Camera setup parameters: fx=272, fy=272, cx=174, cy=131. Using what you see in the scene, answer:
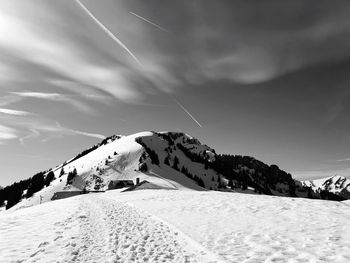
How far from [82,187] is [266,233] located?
5929 inches

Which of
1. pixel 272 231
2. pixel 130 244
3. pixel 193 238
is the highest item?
pixel 272 231

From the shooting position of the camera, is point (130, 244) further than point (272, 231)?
No

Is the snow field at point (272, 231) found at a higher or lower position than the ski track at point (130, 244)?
higher

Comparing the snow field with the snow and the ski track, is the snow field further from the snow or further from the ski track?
the ski track

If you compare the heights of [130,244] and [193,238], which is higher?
[193,238]

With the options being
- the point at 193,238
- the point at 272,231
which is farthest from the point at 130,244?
the point at 272,231

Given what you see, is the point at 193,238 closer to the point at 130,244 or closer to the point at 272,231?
the point at 130,244

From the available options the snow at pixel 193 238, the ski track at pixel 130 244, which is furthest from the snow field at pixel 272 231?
the ski track at pixel 130 244

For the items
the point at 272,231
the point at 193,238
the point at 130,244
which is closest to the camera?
the point at 130,244

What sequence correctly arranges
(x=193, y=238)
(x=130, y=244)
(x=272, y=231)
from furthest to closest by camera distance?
(x=272, y=231) < (x=193, y=238) < (x=130, y=244)

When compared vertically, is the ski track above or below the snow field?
below

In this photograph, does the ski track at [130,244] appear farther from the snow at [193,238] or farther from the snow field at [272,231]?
the snow field at [272,231]

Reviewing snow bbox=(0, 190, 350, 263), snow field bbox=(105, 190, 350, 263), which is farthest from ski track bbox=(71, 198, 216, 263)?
snow field bbox=(105, 190, 350, 263)

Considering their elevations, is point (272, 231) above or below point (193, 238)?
above
